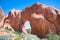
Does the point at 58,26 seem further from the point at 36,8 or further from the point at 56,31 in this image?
the point at 36,8

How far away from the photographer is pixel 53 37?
21.7 m

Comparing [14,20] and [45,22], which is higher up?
[14,20]

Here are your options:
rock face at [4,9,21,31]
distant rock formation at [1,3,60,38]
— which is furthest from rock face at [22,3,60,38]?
rock face at [4,9,21,31]

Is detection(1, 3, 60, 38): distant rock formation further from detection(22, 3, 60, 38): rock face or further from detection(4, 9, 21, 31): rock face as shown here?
detection(4, 9, 21, 31): rock face

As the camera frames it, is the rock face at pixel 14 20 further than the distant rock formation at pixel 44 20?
Yes

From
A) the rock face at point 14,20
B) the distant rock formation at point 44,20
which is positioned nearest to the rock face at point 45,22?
the distant rock formation at point 44,20

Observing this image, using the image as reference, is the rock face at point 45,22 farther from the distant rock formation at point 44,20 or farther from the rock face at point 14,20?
the rock face at point 14,20

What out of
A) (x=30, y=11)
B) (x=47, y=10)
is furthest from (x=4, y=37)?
(x=30, y=11)

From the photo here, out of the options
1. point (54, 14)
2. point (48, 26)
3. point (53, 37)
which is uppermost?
point (54, 14)

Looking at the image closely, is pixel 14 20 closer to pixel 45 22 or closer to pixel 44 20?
pixel 44 20

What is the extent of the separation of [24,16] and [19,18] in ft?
5.49

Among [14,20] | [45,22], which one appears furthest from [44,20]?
[14,20]

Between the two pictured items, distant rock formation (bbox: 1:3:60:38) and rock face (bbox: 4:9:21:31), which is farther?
rock face (bbox: 4:9:21:31)

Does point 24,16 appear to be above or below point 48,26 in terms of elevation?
above
